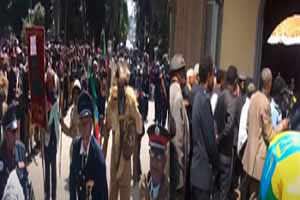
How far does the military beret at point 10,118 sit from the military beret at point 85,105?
0.26 meters

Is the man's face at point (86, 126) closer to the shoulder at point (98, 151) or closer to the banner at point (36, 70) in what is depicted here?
the shoulder at point (98, 151)

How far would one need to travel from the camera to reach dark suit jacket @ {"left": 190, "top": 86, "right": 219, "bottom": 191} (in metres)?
3.57

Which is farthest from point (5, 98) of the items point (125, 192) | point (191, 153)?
point (191, 153)

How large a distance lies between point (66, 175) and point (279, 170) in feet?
2.81

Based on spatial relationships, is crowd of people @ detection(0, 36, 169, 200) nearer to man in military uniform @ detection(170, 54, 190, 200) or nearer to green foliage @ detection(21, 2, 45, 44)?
green foliage @ detection(21, 2, 45, 44)

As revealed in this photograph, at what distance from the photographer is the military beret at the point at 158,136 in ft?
7.57

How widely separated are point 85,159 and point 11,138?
1.06 feet

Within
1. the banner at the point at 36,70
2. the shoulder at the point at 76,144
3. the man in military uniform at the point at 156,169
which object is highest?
the banner at the point at 36,70

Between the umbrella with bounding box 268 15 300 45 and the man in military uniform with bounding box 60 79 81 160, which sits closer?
the man in military uniform with bounding box 60 79 81 160

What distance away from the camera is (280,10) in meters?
8.16

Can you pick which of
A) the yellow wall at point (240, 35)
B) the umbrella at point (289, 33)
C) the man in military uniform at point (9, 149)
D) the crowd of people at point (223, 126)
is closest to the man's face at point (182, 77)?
the crowd of people at point (223, 126)

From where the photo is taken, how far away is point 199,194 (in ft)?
12.5

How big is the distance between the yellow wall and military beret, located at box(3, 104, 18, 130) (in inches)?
222

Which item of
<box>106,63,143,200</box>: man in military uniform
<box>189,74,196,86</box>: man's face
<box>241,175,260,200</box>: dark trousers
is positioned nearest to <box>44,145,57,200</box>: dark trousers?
<box>106,63,143,200</box>: man in military uniform
